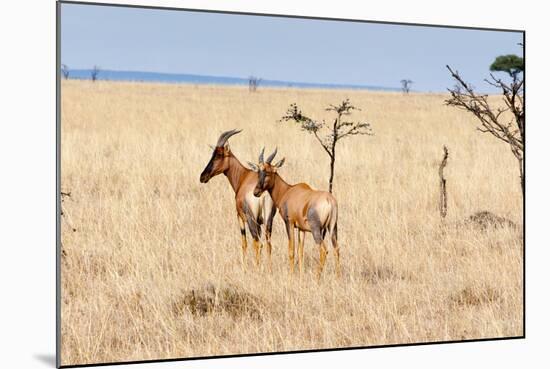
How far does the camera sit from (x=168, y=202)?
6.85m

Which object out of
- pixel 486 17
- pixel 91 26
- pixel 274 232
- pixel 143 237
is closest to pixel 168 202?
pixel 143 237

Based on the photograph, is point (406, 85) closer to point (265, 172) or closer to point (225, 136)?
point (265, 172)

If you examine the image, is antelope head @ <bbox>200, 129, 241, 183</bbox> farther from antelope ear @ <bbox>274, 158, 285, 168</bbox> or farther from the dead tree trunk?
the dead tree trunk

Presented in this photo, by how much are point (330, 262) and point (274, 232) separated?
0.42m

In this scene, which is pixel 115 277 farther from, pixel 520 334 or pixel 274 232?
pixel 520 334

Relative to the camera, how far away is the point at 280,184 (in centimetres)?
691

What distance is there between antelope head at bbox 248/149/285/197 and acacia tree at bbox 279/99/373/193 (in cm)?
27

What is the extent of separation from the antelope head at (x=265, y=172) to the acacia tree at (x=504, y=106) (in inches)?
54.1

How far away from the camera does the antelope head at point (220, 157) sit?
22.4ft

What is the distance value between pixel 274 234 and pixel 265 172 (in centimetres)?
41

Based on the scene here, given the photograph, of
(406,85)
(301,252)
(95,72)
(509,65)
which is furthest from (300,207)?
(509,65)

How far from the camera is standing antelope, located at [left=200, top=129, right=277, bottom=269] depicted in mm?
6852

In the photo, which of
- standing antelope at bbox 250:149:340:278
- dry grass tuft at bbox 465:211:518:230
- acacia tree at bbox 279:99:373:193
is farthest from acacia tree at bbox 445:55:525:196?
standing antelope at bbox 250:149:340:278

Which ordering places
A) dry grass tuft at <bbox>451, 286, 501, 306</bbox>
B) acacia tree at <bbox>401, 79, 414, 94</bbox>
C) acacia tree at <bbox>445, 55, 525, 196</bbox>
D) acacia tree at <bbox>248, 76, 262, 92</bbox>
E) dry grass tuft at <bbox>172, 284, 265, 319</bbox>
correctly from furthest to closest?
acacia tree at <bbox>445, 55, 525, 196</bbox> → dry grass tuft at <bbox>451, 286, 501, 306</bbox> → acacia tree at <bbox>401, 79, 414, 94</bbox> → acacia tree at <bbox>248, 76, 262, 92</bbox> → dry grass tuft at <bbox>172, 284, 265, 319</bbox>
